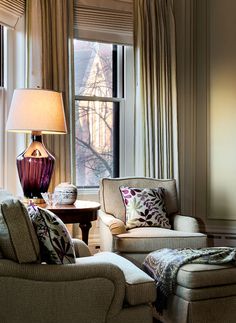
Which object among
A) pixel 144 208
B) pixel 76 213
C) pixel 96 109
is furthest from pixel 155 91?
pixel 76 213

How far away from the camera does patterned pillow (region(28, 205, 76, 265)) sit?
7.02 feet

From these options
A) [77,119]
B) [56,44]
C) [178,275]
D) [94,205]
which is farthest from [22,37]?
[178,275]

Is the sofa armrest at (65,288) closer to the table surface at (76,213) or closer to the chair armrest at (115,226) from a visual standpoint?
the table surface at (76,213)

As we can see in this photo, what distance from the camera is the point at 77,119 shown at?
4.37 meters

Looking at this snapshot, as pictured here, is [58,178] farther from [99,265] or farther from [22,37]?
[99,265]

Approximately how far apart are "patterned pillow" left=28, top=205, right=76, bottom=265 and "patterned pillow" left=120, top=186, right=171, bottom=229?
1.58 m

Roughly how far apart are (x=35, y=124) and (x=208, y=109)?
6.86 ft

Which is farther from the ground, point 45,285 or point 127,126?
point 127,126

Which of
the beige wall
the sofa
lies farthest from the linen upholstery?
the beige wall

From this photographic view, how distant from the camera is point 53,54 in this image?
3982 mm

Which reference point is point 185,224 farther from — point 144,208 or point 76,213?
point 76,213

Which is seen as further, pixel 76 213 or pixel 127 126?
pixel 127 126

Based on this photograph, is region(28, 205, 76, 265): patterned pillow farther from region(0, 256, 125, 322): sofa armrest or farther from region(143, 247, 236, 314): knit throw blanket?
region(143, 247, 236, 314): knit throw blanket

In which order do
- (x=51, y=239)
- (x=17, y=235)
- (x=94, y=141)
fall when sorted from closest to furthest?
1. (x=17, y=235)
2. (x=51, y=239)
3. (x=94, y=141)
